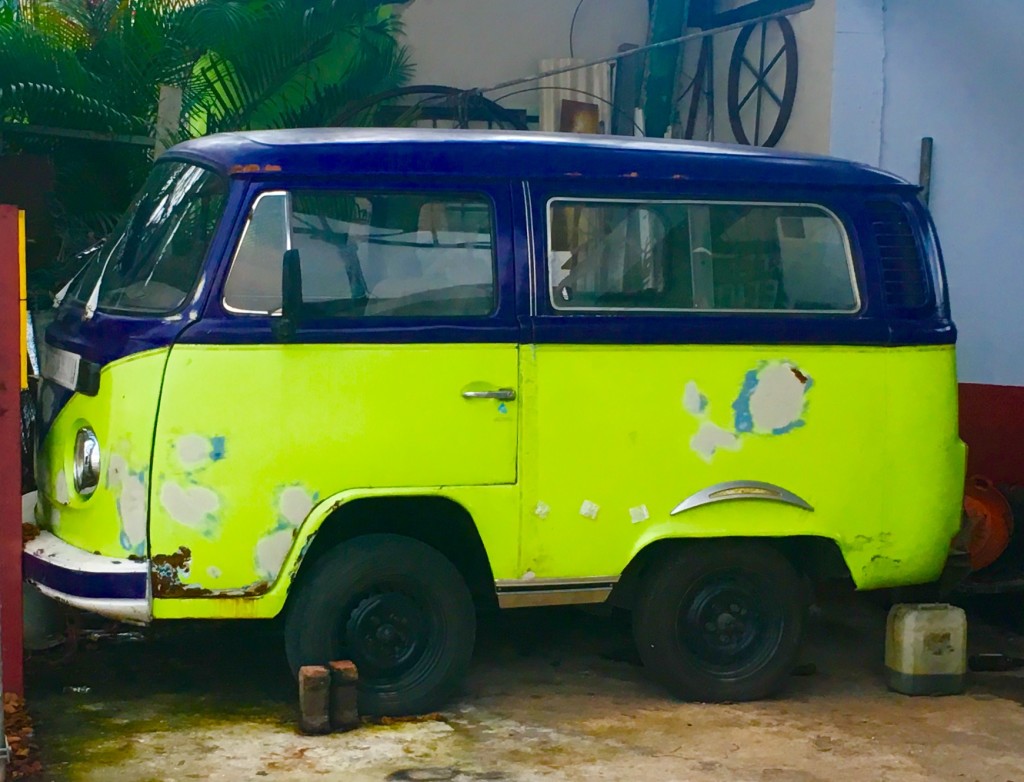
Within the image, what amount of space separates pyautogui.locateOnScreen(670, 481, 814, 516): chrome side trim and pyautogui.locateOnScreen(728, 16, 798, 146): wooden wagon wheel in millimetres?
4488

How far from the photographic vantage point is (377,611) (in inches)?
211

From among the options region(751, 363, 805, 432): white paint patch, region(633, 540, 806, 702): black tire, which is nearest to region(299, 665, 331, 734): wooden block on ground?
region(633, 540, 806, 702): black tire

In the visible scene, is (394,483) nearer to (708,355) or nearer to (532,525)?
(532,525)

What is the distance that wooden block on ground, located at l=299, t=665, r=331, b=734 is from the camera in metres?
5.11

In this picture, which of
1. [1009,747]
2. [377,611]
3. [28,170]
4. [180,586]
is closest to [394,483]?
[377,611]

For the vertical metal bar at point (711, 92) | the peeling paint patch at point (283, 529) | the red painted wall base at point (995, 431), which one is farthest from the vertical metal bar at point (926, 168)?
the peeling paint patch at point (283, 529)

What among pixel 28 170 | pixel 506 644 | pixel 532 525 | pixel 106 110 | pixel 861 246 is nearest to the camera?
pixel 532 525

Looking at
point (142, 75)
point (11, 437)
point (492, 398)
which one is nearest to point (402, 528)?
point (492, 398)

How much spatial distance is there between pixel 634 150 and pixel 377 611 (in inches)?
85.0

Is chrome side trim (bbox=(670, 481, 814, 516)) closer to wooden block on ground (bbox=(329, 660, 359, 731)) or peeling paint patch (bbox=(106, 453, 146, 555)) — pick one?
wooden block on ground (bbox=(329, 660, 359, 731))

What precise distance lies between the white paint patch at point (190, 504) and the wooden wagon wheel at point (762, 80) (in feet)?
18.9

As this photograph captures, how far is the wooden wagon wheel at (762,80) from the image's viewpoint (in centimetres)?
930

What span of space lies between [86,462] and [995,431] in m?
5.03

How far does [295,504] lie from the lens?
5.12 m
